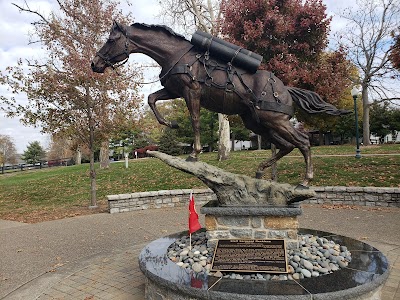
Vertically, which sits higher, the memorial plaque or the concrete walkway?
the memorial plaque

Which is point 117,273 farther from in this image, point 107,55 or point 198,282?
point 107,55

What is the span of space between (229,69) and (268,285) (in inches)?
120

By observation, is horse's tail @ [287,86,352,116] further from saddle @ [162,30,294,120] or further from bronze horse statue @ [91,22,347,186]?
saddle @ [162,30,294,120]

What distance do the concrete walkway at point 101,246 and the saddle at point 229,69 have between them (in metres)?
2.99

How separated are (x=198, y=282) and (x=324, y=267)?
1614mm

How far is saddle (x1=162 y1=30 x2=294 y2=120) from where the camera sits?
16.7ft

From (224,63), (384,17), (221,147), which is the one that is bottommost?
(221,147)

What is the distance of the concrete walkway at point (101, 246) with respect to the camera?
4.97 metres

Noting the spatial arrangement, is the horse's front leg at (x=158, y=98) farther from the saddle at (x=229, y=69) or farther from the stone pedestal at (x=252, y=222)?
the stone pedestal at (x=252, y=222)

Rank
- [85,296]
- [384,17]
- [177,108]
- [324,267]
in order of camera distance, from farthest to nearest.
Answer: [177,108] < [384,17] < [85,296] < [324,267]

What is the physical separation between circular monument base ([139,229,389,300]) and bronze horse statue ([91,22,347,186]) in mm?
1541

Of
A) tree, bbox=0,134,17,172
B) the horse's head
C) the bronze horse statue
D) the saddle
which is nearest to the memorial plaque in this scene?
the bronze horse statue

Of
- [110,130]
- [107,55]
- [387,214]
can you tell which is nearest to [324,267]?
[107,55]

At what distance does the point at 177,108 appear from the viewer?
105 ft
